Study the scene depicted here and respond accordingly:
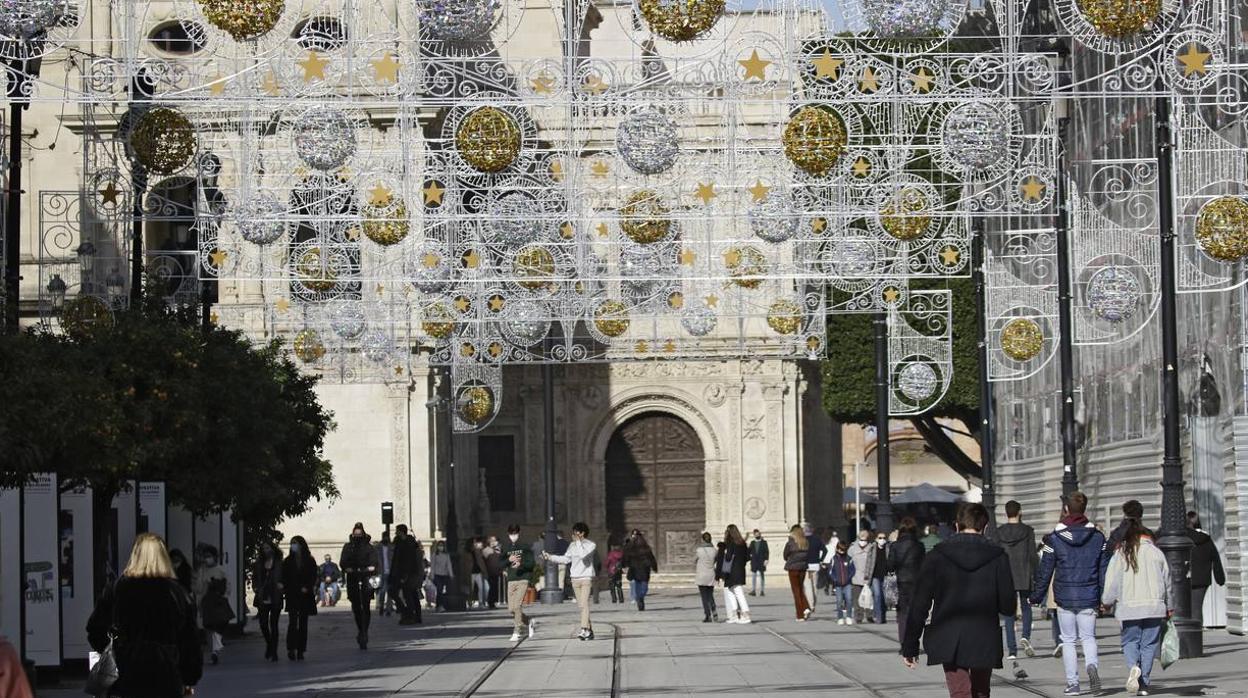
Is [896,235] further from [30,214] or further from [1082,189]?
[30,214]

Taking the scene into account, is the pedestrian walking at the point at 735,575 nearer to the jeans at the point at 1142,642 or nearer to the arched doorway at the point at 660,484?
the jeans at the point at 1142,642

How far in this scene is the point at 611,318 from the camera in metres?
41.9

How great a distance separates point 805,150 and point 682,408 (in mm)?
41416

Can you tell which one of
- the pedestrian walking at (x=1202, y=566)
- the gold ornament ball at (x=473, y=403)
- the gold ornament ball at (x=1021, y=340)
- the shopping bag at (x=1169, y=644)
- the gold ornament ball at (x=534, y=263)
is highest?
the gold ornament ball at (x=534, y=263)

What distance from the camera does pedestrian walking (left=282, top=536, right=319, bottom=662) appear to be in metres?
28.9

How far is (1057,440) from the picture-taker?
42531 mm

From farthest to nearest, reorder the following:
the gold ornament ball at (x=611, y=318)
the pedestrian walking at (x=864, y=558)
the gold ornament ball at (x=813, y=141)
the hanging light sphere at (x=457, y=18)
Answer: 1. the gold ornament ball at (x=611, y=318)
2. the pedestrian walking at (x=864, y=558)
3. the gold ornament ball at (x=813, y=141)
4. the hanging light sphere at (x=457, y=18)

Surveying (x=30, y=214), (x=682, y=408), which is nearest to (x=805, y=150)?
(x=30, y=214)

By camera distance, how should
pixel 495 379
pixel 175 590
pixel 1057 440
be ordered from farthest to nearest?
pixel 495 379
pixel 1057 440
pixel 175 590

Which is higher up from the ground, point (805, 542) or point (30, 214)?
point (30, 214)

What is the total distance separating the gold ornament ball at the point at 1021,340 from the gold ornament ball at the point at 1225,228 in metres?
10.5

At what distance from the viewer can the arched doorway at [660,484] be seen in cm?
6606

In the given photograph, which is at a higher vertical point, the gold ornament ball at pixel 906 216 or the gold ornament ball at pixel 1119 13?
the gold ornament ball at pixel 1119 13

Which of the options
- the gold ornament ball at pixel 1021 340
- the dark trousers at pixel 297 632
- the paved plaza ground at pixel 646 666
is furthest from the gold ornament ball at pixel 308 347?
the dark trousers at pixel 297 632
